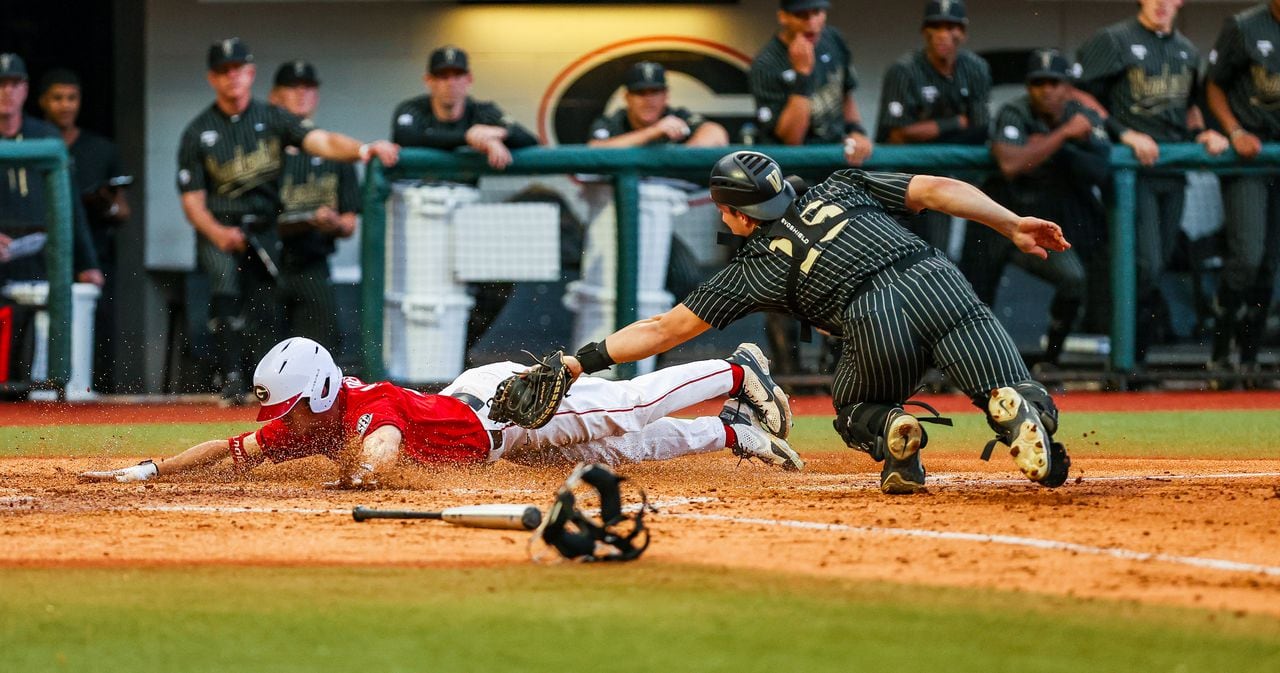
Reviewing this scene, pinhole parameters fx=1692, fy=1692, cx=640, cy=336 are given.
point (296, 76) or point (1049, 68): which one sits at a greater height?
point (1049, 68)

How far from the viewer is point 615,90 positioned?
12.7 m

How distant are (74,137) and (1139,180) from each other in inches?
271

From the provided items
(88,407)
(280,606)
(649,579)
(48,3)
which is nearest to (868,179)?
(649,579)

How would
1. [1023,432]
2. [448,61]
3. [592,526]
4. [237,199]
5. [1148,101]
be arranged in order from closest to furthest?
[592,526], [1023,432], [448,61], [237,199], [1148,101]

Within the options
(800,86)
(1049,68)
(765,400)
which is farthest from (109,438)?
(1049,68)

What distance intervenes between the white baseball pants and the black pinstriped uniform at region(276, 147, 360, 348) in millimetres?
3432

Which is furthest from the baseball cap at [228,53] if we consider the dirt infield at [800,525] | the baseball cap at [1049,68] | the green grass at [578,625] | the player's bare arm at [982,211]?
the green grass at [578,625]

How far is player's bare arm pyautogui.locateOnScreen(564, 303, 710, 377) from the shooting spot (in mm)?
6020

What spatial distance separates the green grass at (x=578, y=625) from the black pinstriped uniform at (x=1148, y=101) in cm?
673

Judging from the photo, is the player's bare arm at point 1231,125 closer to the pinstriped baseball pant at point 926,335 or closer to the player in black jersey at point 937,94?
the player in black jersey at point 937,94

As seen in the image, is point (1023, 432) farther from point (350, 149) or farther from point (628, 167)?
point (350, 149)

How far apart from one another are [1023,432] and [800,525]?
827 millimetres

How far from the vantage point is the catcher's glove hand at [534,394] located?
6066 mm

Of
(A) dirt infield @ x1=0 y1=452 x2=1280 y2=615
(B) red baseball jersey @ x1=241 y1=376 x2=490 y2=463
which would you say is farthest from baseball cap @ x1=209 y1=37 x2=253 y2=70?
(B) red baseball jersey @ x1=241 y1=376 x2=490 y2=463
